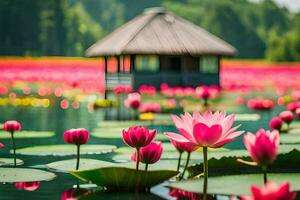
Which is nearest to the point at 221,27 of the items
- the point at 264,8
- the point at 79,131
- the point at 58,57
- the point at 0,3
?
the point at 264,8

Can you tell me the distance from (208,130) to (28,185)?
156 centimetres

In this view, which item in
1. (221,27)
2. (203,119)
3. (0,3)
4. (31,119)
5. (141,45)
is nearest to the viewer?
(203,119)

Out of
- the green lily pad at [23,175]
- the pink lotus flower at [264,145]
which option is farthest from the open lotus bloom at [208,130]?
the green lily pad at [23,175]

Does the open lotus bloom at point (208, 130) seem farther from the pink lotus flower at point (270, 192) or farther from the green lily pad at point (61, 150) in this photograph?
the green lily pad at point (61, 150)

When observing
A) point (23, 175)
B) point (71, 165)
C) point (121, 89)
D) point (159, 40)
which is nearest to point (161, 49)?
point (159, 40)

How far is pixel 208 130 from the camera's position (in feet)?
9.63

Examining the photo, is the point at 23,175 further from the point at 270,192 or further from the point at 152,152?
the point at 270,192

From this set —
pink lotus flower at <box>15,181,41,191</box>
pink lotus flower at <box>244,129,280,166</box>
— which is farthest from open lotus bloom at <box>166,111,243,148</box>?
pink lotus flower at <box>15,181,41,191</box>

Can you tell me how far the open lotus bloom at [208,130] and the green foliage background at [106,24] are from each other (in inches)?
1896

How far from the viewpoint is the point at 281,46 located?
5853 cm

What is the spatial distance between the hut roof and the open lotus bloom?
49.2 ft

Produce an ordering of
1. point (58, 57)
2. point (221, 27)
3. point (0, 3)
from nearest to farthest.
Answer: point (0, 3) → point (58, 57) → point (221, 27)

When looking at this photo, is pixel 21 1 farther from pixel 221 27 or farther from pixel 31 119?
pixel 31 119

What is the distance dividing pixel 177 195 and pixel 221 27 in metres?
70.5
